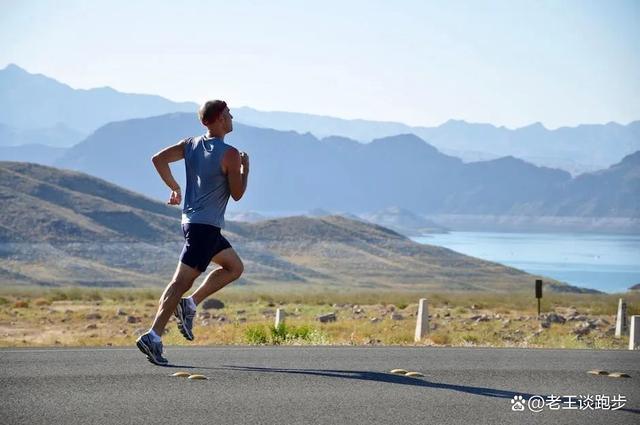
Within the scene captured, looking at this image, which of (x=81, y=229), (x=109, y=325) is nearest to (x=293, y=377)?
(x=109, y=325)

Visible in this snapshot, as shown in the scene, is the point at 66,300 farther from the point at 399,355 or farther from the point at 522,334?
the point at 399,355

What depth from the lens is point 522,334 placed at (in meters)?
29.0

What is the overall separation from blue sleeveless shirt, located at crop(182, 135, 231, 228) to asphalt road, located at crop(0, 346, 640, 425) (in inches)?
50.8

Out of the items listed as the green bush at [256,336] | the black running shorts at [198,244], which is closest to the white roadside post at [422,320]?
the green bush at [256,336]

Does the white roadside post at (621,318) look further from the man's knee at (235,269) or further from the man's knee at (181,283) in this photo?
the man's knee at (181,283)

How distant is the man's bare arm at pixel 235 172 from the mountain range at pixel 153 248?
81.8 meters

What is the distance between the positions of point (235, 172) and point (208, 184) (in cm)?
26

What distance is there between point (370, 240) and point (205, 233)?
128 m

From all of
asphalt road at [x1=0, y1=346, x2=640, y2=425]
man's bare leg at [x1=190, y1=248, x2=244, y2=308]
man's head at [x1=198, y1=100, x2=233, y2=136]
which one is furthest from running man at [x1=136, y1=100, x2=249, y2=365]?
asphalt road at [x1=0, y1=346, x2=640, y2=425]

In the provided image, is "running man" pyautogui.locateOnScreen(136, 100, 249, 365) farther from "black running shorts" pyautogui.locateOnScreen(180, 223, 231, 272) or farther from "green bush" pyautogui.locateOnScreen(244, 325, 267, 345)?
"green bush" pyautogui.locateOnScreen(244, 325, 267, 345)

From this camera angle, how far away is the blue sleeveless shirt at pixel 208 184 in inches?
378

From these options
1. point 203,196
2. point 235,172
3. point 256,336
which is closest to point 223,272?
point 203,196

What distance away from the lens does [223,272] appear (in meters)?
10.1

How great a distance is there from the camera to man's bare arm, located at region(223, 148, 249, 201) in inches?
376
